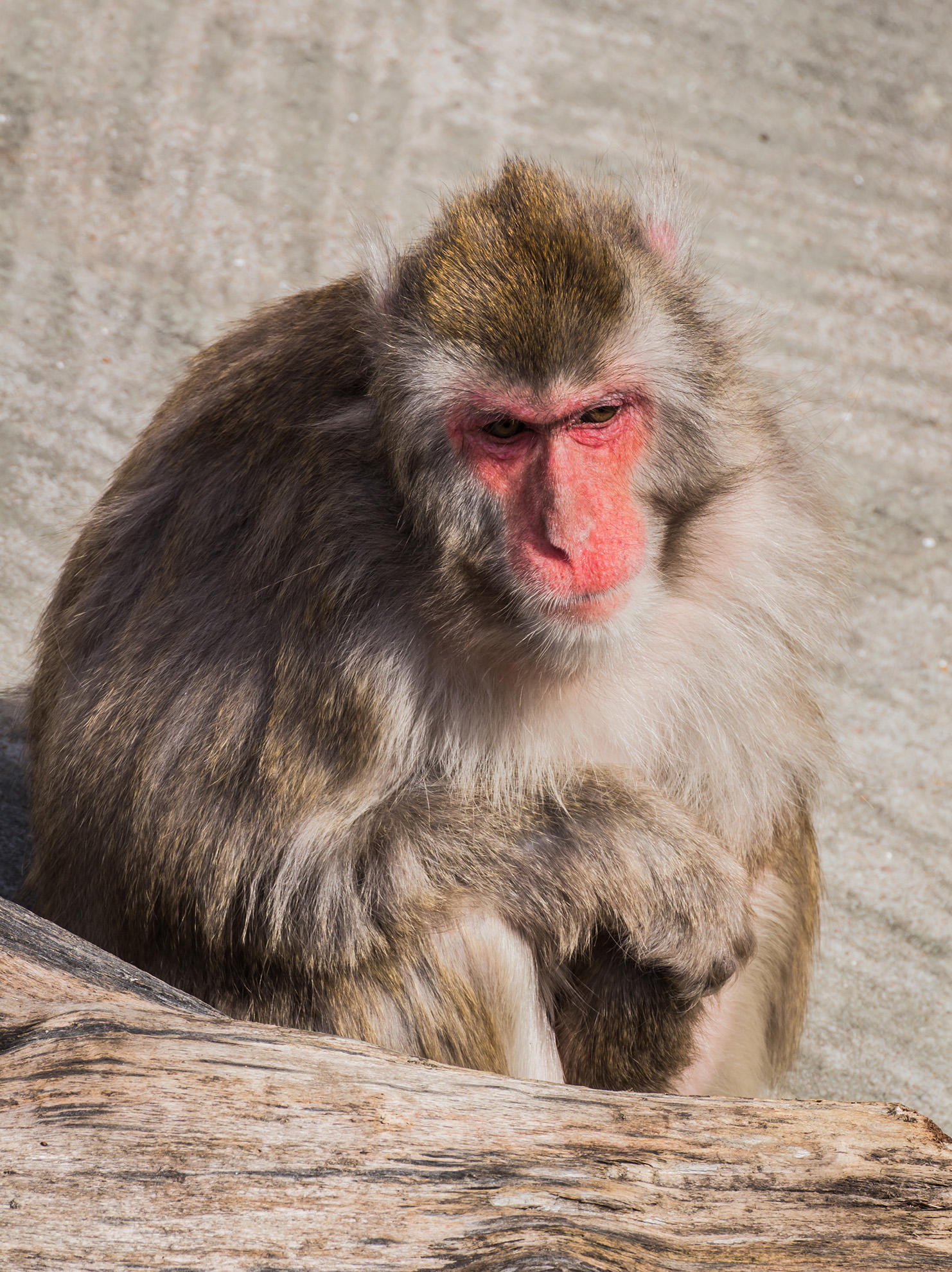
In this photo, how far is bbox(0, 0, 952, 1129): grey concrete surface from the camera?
383cm

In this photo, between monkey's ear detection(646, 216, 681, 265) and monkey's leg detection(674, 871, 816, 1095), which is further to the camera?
monkey's leg detection(674, 871, 816, 1095)

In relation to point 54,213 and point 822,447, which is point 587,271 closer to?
point 822,447

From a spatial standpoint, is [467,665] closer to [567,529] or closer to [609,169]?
[567,529]

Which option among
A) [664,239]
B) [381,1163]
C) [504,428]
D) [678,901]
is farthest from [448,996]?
[664,239]

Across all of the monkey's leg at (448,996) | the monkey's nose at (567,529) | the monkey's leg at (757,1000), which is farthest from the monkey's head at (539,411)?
the monkey's leg at (757,1000)

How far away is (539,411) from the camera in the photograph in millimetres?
2133

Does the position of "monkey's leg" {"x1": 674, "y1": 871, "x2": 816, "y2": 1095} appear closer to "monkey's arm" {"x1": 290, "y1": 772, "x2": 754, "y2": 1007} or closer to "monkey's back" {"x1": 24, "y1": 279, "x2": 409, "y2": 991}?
"monkey's arm" {"x1": 290, "y1": 772, "x2": 754, "y2": 1007}

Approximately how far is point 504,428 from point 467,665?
1.47 feet

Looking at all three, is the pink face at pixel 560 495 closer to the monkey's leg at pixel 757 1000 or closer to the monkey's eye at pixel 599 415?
the monkey's eye at pixel 599 415

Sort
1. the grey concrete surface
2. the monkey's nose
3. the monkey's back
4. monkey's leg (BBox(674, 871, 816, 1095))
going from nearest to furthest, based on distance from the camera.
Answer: the monkey's nose
the monkey's back
monkey's leg (BBox(674, 871, 816, 1095))
the grey concrete surface

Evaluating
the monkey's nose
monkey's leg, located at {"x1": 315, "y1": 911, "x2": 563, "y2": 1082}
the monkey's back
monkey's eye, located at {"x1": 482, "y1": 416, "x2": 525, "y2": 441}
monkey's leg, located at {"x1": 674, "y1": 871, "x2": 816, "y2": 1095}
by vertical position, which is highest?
monkey's eye, located at {"x1": 482, "y1": 416, "x2": 525, "y2": 441}

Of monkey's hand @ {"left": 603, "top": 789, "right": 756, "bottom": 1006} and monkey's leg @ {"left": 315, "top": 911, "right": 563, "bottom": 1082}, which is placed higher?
→ monkey's hand @ {"left": 603, "top": 789, "right": 756, "bottom": 1006}

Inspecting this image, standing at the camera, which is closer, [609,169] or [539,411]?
[539,411]

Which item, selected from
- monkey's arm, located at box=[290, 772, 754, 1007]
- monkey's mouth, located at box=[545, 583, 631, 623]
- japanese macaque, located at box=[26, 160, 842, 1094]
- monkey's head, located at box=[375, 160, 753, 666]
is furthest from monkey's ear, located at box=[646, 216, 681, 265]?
monkey's arm, located at box=[290, 772, 754, 1007]
